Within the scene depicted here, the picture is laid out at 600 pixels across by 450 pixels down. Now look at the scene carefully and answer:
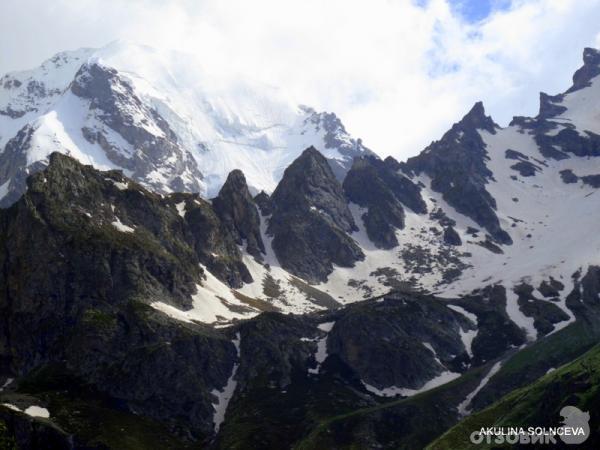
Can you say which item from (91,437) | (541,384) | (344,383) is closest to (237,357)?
(344,383)

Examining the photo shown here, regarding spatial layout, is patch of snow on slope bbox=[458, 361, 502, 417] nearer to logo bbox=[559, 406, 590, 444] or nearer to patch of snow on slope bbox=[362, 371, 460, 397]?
patch of snow on slope bbox=[362, 371, 460, 397]

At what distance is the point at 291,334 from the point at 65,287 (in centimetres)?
6430

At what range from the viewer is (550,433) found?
377 feet

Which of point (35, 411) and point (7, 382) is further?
point (7, 382)

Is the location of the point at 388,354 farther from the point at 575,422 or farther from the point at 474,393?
the point at 575,422

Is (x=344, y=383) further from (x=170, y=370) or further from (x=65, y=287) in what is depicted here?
(x=65, y=287)

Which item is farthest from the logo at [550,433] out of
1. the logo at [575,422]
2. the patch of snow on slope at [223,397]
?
the patch of snow on slope at [223,397]

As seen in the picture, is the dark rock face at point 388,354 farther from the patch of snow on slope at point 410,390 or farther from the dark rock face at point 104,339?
the dark rock face at point 104,339

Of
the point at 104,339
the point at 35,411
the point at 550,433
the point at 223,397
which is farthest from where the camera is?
the point at 223,397

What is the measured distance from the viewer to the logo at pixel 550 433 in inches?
4306

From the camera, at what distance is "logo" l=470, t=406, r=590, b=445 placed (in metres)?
109

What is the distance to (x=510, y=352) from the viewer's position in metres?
192

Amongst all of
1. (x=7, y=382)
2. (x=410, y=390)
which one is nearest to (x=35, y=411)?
(x=7, y=382)

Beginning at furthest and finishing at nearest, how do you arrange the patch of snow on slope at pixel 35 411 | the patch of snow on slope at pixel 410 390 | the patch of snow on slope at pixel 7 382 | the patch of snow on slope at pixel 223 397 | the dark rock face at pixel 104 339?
1. the patch of snow on slope at pixel 410 390
2. the patch of snow on slope at pixel 7 382
3. the patch of snow on slope at pixel 223 397
4. the dark rock face at pixel 104 339
5. the patch of snow on slope at pixel 35 411
